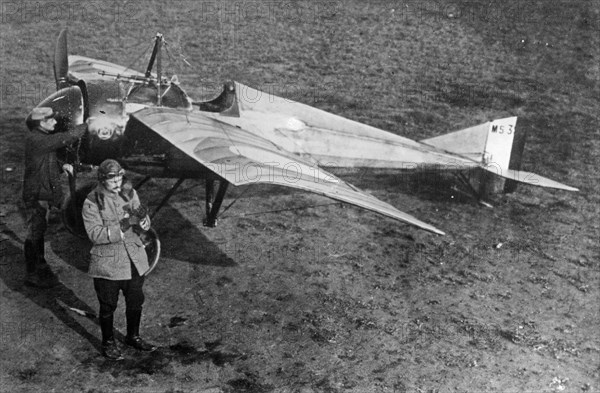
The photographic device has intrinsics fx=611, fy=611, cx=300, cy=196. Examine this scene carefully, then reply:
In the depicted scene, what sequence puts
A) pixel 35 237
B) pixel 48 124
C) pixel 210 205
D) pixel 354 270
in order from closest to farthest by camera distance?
pixel 48 124, pixel 35 237, pixel 354 270, pixel 210 205

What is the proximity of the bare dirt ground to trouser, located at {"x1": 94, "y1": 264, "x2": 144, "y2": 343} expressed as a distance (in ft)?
1.17

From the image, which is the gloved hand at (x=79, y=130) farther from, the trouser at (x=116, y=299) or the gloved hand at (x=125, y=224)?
the trouser at (x=116, y=299)

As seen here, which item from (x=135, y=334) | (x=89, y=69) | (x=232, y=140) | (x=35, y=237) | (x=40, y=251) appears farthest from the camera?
(x=89, y=69)

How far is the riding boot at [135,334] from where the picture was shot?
263 inches

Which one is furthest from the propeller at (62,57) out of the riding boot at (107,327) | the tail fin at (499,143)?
the tail fin at (499,143)

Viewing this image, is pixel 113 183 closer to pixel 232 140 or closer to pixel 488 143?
pixel 232 140

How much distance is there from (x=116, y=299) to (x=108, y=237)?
2.49 ft

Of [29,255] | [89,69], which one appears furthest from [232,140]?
[89,69]

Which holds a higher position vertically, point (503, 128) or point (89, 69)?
point (89, 69)

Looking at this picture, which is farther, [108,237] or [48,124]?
[48,124]

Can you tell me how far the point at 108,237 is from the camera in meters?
6.09

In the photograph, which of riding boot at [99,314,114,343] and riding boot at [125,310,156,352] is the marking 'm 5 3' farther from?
riding boot at [99,314,114,343]

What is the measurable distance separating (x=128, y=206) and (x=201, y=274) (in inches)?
94.6

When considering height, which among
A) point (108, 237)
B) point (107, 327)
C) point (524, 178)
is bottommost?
point (107, 327)
